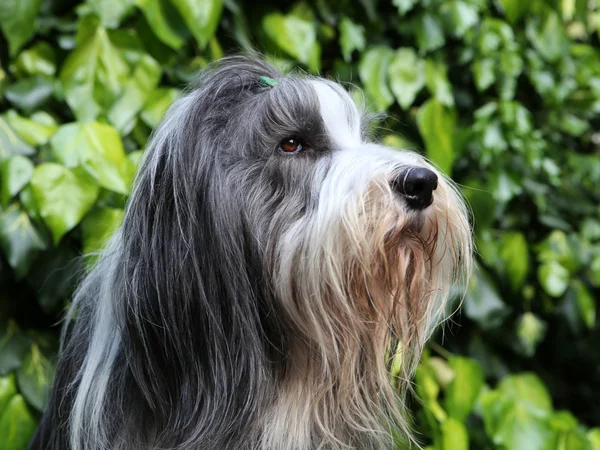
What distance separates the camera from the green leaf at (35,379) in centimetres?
233

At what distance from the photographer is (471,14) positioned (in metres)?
2.74

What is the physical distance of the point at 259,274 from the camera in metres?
1.62

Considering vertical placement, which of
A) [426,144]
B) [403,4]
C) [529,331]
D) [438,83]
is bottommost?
[529,331]

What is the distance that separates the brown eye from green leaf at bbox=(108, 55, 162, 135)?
0.87m

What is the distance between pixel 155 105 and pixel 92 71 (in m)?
0.21

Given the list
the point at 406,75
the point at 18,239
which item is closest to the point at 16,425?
the point at 18,239

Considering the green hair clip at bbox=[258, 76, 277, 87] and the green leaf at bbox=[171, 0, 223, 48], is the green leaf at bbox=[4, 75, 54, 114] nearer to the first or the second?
the green leaf at bbox=[171, 0, 223, 48]

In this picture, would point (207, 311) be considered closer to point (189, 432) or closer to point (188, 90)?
point (189, 432)

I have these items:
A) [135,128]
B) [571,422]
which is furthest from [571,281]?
[135,128]

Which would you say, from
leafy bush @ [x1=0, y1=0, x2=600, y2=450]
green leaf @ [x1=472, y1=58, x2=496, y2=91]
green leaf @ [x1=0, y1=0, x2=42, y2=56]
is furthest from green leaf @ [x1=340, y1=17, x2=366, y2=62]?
green leaf @ [x1=0, y1=0, x2=42, y2=56]

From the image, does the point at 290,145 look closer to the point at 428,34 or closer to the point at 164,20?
the point at 164,20

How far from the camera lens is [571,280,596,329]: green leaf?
298cm

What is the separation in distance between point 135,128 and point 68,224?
1.42 feet

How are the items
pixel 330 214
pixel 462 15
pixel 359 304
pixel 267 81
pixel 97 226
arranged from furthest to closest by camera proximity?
1. pixel 462 15
2. pixel 97 226
3. pixel 267 81
4. pixel 359 304
5. pixel 330 214
